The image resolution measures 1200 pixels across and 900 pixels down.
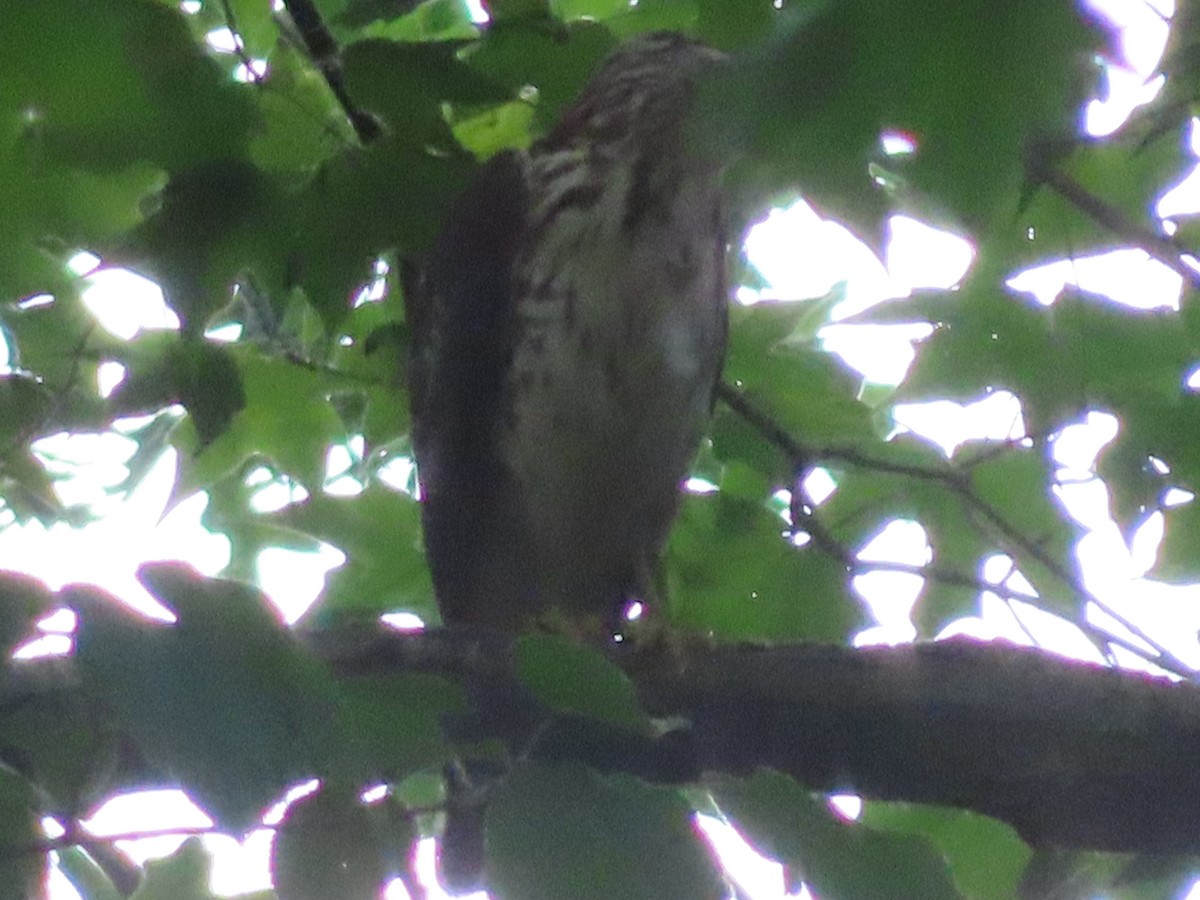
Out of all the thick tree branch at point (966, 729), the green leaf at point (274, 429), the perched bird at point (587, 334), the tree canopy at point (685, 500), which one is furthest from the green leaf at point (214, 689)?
the perched bird at point (587, 334)

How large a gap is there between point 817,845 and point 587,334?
1.69 meters

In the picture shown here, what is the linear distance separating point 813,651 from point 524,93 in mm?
916

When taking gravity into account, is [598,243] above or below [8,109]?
above

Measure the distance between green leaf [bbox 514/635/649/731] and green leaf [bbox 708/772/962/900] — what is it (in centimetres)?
10

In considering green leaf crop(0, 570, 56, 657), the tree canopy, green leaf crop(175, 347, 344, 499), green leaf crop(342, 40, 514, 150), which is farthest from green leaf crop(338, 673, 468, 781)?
green leaf crop(175, 347, 344, 499)

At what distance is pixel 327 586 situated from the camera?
2201mm

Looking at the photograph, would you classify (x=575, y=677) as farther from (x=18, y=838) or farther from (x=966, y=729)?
(x=966, y=729)

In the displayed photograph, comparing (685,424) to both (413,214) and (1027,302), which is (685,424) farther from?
(413,214)

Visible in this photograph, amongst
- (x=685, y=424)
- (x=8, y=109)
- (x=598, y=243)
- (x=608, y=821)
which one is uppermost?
(x=598, y=243)

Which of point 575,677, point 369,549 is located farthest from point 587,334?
point 575,677

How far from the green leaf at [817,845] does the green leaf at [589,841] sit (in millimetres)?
45

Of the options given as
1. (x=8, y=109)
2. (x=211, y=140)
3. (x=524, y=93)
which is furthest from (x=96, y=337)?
(x=8, y=109)

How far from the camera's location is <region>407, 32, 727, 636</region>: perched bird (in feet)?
8.51

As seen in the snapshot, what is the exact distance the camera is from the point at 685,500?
8.84ft
